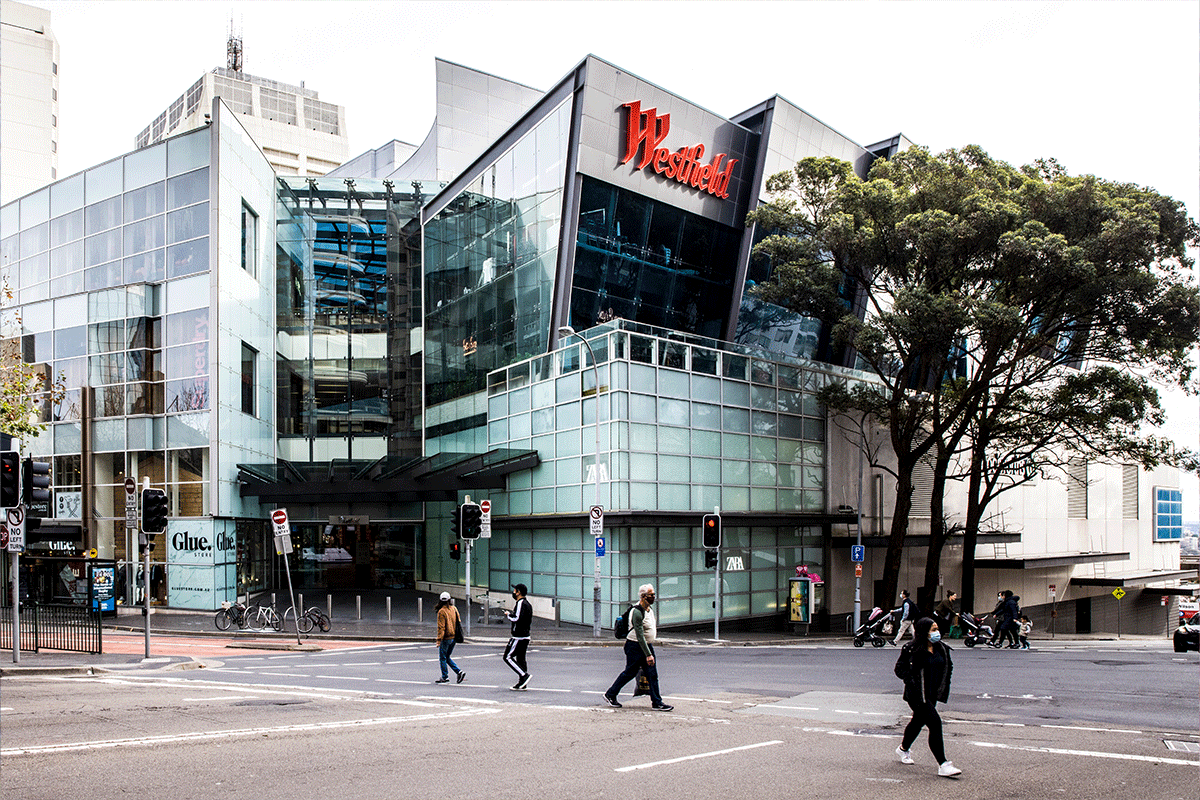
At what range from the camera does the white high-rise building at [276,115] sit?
4909 inches

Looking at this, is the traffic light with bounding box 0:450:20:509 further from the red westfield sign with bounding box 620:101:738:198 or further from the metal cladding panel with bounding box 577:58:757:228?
the red westfield sign with bounding box 620:101:738:198

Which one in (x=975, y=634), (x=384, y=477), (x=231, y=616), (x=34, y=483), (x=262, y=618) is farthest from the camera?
(x=384, y=477)

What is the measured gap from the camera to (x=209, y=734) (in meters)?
11.2

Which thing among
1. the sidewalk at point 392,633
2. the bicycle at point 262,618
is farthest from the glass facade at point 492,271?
the bicycle at point 262,618

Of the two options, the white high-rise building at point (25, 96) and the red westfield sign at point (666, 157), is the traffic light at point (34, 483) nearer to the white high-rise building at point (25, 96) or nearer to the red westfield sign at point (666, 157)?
the red westfield sign at point (666, 157)

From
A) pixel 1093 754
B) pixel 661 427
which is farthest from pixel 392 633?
pixel 1093 754

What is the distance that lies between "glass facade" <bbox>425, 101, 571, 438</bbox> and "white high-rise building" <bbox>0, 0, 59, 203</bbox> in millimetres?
72695

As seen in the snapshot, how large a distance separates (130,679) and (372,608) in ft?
72.2

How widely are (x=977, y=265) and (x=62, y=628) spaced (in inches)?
1128

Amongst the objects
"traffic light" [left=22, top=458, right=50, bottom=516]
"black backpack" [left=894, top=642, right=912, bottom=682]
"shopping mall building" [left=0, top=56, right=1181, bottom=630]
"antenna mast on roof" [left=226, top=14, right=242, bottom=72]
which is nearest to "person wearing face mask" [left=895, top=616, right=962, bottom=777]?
"black backpack" [left=894, top=642, right=912, bottom=682]

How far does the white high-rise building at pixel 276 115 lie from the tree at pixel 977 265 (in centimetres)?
10137

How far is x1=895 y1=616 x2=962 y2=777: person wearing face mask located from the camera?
922 cm

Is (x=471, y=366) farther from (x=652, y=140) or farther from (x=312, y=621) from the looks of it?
(x=312, y=621)

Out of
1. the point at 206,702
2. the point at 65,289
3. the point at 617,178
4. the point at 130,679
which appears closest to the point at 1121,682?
the point at 206,702
